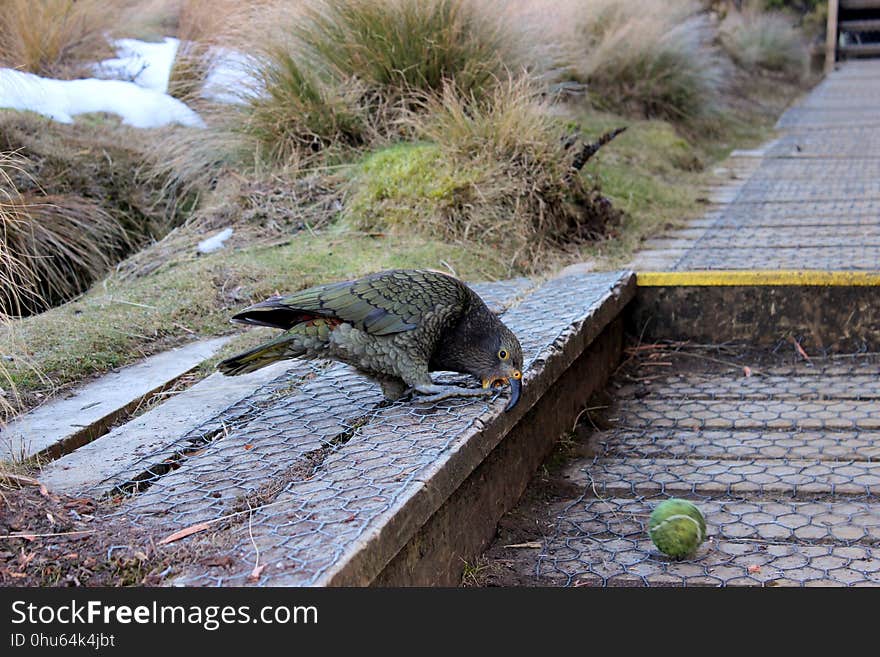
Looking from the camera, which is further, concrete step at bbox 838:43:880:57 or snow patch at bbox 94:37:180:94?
concrete step at bbox 838:43:880:57

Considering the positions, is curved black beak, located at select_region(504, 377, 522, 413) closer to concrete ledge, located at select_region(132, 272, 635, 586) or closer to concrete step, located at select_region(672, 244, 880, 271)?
concrete ledge, located at select_region(132, 272, 635, 586)

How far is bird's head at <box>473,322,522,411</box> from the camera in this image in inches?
86.4

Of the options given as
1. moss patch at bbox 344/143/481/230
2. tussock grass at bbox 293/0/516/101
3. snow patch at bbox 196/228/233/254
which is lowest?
snow patch at bbox 196/228/233/254

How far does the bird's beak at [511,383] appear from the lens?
2156mm

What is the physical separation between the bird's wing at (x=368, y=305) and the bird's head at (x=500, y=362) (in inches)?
4.6

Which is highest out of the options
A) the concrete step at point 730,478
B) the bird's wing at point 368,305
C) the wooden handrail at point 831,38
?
the bird's wing at point 368,305

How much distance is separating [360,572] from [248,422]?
862 millimetres

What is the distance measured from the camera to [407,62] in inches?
204

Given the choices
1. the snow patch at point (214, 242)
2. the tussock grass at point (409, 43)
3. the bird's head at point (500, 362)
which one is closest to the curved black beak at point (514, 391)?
the bird's head at point (500, 362)

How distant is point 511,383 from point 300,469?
0.54m

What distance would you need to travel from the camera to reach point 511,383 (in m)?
2.19

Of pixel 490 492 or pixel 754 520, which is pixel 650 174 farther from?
pixel 490 492

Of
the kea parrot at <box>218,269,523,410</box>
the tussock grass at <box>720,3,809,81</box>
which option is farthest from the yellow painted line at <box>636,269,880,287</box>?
the tussock grass at <box>720,3,809,81</box>

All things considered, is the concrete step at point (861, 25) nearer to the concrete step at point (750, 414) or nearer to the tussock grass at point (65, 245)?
the tussock grass at point (65, 245)
